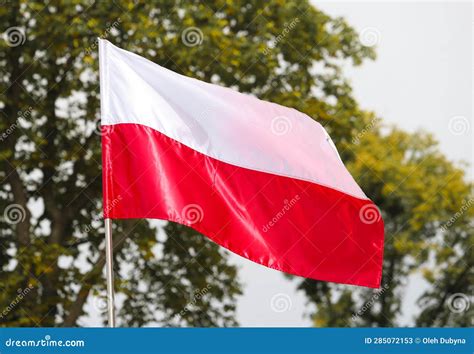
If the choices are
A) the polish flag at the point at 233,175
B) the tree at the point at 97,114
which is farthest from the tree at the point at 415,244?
the polish flag at the point at 233,175

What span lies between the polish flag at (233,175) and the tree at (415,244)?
831 inches

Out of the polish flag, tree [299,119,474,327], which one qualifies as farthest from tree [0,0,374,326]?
tree [299,119,474,327]

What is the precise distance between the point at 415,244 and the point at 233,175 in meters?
22.3

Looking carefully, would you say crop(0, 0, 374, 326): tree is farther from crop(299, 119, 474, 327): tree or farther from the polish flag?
crop(299, 119, 474, 327): tree

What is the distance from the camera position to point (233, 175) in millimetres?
8594

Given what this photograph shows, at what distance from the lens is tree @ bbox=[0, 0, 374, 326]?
51.9 feet

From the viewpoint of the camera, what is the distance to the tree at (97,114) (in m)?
15.8

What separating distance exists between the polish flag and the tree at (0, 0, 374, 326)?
7.04m

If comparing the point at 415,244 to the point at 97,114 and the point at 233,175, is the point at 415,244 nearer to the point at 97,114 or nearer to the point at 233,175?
the point at 97,114

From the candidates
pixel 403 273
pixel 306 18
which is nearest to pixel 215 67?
pixel 306 18

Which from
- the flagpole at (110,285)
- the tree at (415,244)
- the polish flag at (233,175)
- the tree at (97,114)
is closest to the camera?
the flagpole at (110,285)

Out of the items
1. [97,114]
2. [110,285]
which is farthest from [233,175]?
[97,114]

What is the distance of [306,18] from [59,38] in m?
4.63

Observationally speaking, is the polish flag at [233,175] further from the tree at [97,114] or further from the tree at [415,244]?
the tree at [415,244]
